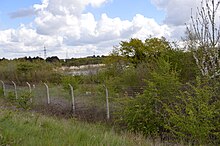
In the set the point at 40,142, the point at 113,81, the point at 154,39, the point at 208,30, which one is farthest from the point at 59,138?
the point at 154,39

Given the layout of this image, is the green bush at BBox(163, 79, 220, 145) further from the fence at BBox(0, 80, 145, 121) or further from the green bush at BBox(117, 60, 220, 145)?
the fence at BBox(0, 80, 145, 121)

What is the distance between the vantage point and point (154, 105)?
10.8 m

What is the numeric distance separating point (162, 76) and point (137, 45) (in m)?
14.0

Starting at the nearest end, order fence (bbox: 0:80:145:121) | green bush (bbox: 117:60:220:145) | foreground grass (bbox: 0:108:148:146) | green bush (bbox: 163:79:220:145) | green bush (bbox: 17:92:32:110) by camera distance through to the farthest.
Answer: foreground grass (bbox: 0:108:148:146)
green bush (bbox: 163:79:220:145)
green bush (bbox: 117:60:220:145)
fence (bbox: 0:80:145:121)
green bush (bbox: 17:92:32:110)

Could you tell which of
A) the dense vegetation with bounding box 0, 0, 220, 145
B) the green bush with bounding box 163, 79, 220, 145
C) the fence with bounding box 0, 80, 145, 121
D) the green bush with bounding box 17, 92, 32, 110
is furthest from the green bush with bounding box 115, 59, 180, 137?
the green bush with bounding box 17, 92, 32, 110

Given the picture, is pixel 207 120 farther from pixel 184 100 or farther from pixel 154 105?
pixel 154 105

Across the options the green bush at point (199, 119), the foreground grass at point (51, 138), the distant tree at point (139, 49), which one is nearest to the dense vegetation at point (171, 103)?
the green bush at point (199, 119)

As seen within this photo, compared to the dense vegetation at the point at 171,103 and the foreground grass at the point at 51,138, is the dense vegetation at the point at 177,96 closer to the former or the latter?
the dense vegetation at the point at 171,103

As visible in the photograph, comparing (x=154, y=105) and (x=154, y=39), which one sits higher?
(x=154, y=39)

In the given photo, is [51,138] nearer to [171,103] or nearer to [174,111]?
[174,111]

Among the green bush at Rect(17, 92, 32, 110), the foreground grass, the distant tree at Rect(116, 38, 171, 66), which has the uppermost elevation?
the distant tree at Rect(116, 38, 171, 66)

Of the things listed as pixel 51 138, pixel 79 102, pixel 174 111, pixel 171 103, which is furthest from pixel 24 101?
pixel 51 138

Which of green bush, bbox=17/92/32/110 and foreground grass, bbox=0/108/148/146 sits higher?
foreground grass, bbox=0/108/148/146

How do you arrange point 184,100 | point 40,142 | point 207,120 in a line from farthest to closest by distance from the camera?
point 184,100 < point 207,120 < point 40,142
